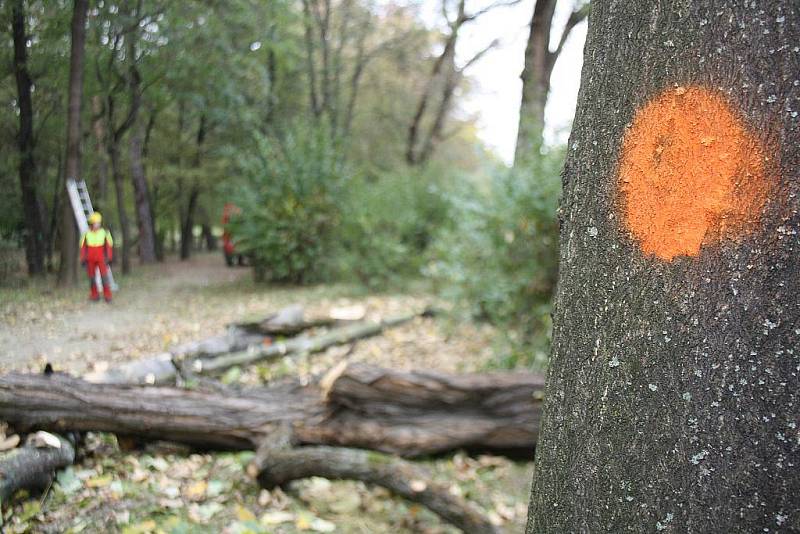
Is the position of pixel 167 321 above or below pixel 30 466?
above

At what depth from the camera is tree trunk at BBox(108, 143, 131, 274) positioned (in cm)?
348

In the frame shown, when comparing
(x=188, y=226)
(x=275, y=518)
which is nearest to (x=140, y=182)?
(x=188, y=226)

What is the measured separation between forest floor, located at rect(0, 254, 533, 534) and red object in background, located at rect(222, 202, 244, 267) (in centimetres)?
252

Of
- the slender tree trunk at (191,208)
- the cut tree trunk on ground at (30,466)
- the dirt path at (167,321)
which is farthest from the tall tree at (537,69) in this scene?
the cut tree trunk on ground at (30,466)

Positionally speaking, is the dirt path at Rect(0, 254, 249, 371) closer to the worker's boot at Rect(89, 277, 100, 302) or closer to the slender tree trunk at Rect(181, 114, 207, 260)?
the worker's boot at Rect(89, 277, 100, 302)

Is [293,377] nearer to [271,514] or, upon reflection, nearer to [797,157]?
[271,514]

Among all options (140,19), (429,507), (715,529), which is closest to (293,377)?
(429,507)

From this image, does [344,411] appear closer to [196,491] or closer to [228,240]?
[196,491]

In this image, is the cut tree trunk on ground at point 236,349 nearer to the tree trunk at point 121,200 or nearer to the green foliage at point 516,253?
the tree trunk at point 121,200

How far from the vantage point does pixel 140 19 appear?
3.37m

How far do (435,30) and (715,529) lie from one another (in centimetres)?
1604

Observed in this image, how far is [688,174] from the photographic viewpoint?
134 cm

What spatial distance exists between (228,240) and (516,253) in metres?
4.22

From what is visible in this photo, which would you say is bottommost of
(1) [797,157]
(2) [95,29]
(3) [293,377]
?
(3) [293,377]
